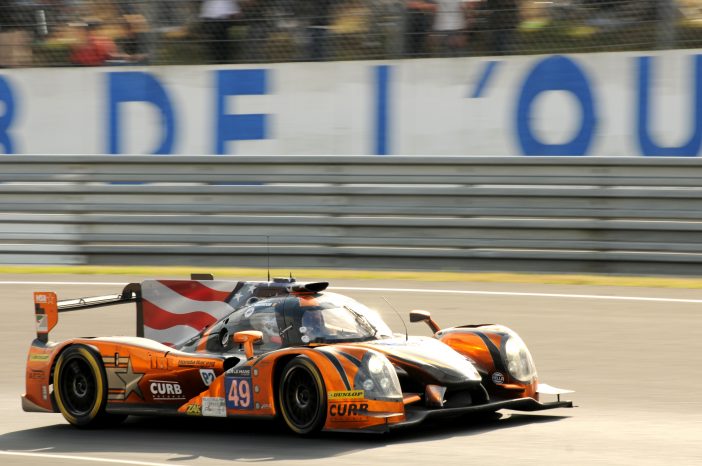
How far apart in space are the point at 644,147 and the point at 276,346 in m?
7.90

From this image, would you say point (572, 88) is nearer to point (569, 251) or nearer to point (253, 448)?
point (569, 251)

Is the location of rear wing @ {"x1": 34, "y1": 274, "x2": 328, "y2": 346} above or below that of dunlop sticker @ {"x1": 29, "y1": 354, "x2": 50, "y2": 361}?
above

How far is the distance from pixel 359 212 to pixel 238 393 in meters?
6.90

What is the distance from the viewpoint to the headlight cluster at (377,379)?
6746mm

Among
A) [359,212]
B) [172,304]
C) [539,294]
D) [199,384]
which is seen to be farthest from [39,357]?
[359,212]

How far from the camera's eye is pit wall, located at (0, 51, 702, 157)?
14.4 m

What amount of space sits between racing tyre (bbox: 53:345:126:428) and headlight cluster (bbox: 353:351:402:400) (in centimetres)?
199

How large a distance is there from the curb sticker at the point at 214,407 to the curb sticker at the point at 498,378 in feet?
5.30

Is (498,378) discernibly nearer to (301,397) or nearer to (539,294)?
(301,397)

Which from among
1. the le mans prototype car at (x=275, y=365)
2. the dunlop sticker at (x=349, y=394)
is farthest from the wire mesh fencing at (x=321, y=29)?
the dunlop sticker at (x=349, y=394)

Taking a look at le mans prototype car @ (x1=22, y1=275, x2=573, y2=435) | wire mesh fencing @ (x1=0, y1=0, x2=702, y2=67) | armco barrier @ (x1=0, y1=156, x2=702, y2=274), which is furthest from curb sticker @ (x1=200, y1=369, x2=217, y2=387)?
wire mesh fencing @ (x1=0, y1=0, x2=702, y2=67)

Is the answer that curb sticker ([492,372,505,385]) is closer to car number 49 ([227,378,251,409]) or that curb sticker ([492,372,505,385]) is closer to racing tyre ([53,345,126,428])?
car number 49 ([227,378,251,409])

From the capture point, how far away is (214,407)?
7297mm

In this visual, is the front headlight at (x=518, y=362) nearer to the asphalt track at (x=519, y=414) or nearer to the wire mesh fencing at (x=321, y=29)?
the asphalt track at (x=519, y=414)
